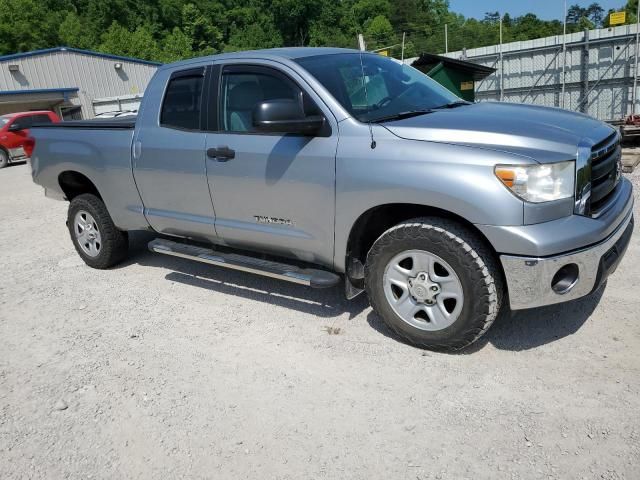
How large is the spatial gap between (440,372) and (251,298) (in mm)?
1917

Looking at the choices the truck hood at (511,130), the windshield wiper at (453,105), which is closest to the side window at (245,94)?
the truck hood at (511,130)

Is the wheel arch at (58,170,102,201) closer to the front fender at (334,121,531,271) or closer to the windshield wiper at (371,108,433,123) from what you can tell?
the front fender at (334,121,531,271)

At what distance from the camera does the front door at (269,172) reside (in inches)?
148

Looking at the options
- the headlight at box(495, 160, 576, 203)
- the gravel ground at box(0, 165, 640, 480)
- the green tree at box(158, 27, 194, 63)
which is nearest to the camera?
the gravel ground at box(0, 165, 640, 480)

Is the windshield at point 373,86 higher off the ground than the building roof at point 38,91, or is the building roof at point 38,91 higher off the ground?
the building roof at point 38,91

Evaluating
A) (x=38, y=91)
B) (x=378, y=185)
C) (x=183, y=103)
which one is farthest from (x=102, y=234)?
(x=38, y=91)

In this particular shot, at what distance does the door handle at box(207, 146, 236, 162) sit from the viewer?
13.6 feet

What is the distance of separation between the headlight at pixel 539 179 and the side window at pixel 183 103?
249 cm

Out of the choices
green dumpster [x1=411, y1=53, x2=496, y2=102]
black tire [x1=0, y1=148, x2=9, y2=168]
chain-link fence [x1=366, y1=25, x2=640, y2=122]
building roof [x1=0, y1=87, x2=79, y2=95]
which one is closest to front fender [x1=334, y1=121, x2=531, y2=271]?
green dumpster [x1=411, y1=53, x2=496, y2=102]

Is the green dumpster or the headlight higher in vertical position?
the green dumpster

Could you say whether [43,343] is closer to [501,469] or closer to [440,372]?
[440,372]

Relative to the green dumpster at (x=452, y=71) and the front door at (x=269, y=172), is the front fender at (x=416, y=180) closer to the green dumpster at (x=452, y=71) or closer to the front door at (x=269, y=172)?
the front door at (x=269, y=172)

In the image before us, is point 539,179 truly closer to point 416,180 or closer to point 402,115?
point 416,180

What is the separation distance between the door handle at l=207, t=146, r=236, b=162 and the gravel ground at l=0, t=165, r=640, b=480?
1.24 m
